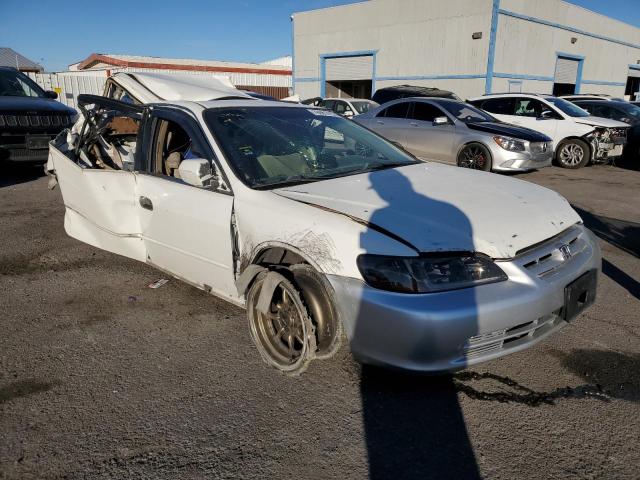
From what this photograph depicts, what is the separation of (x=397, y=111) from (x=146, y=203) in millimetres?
7705

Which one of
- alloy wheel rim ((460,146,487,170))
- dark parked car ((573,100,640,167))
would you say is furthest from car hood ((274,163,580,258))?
dark parked car ((573,100,640,167))

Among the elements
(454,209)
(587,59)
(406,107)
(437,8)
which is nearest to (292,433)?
(454,209)

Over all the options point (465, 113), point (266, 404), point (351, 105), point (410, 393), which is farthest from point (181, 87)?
point (351, 105)

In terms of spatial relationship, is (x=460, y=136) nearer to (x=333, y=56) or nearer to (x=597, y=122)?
(x=597, y=122)

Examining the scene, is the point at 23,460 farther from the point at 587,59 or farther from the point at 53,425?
the point at 587,59

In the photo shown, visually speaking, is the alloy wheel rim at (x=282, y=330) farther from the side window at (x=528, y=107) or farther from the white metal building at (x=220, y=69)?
the white metal building at (x=220, y=69)

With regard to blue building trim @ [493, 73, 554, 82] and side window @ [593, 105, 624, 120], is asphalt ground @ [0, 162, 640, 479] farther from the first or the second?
blue building trim @ [493, 73, 554, 82]

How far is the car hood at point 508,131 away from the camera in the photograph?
8672 millimetres

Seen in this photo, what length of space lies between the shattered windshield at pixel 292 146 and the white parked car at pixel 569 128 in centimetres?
833

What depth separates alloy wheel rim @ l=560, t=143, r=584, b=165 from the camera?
10750 millimetres

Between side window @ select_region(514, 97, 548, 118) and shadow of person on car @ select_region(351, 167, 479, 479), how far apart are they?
9761 millimetres

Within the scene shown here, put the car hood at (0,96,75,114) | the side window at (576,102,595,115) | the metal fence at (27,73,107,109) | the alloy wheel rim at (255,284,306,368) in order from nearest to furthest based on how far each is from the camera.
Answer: the alloy wheel rim at (255,284,306,368) → the car hood at (0,96,75,114) → the side window at (576,102,595,115) → the metal fence at (27,73,107,109)

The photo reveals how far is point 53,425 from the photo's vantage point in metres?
2.37

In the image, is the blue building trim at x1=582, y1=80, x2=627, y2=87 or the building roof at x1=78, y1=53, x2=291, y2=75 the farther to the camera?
the building roof at x1=78, y1=53, x2=291, y2=75
